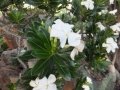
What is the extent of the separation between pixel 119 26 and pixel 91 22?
23 centimetres

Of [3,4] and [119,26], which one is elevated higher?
[3,4]

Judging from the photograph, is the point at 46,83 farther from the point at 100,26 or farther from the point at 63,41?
the point at 100,26

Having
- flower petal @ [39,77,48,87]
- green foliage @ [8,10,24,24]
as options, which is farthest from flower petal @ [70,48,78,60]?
Answer: green foliage @ [8,10,24,24]

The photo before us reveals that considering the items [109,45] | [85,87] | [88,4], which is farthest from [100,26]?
[85,87]

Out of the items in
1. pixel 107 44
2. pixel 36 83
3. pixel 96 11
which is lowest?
pixel 36 83

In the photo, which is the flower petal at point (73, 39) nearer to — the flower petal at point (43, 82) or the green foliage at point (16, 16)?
the flower petal at point (43, 82)

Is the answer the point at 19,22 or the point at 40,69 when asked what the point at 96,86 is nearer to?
the point at 19,22

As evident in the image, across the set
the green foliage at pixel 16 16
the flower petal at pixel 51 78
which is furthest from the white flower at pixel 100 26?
the green foliage at pixel 16 16

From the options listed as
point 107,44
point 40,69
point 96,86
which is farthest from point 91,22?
point 96,86

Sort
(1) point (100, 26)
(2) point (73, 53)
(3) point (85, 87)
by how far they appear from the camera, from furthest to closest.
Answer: (1) point (100, 26) → (3) point (85, 87) → (2) point (73, 53)

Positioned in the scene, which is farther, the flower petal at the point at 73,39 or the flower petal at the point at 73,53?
the flower petal at the point at 73,53

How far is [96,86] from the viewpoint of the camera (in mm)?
5160

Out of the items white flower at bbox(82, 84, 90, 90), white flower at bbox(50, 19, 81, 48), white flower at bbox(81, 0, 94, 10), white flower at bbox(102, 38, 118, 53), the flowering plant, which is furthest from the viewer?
white flower at bbox(81, 0, 94, 10)

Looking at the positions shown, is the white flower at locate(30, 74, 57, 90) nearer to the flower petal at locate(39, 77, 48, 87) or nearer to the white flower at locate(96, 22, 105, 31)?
the flower petal at locate(39, 77, 48, 87)
